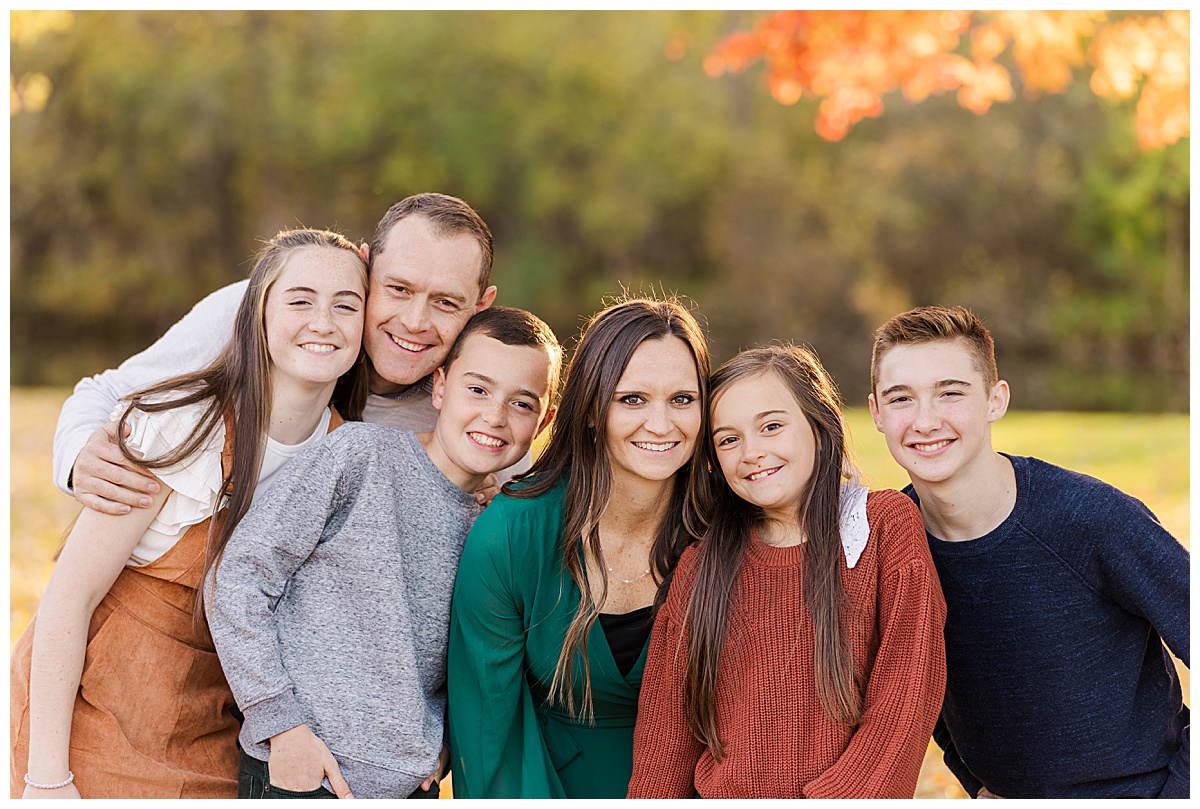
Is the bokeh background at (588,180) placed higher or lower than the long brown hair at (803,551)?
higher

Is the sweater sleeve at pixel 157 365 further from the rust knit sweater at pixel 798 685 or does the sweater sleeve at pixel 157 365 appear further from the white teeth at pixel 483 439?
the rust knit sweater at pixel 798 685

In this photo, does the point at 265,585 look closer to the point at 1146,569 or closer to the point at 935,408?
the point at 935,408

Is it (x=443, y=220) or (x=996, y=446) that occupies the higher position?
(x=443, y=220)

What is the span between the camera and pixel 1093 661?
7.50 feet

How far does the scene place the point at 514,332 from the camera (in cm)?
246

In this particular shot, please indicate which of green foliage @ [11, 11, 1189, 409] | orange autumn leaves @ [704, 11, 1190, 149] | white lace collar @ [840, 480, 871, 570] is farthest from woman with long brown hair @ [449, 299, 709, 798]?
green foliage @ [11, 11, 1189, 409]

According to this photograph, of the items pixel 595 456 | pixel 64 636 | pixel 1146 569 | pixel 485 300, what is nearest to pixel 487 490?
pixel 595 456

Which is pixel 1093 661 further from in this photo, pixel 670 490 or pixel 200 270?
pixel 200 270

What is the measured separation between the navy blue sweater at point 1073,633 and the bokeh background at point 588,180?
1313cm

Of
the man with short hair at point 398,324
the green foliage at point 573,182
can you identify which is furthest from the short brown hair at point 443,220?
the green foliage at point 573,182

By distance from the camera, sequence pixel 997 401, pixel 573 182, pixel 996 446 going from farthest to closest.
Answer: pixel 573 182 → pixel 996 446 → pixel 997 401

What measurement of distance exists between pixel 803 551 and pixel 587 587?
488 millimetres

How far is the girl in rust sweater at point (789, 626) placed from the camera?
2.12 metres

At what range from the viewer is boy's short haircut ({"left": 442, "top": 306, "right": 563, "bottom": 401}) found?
2459 millimetres
